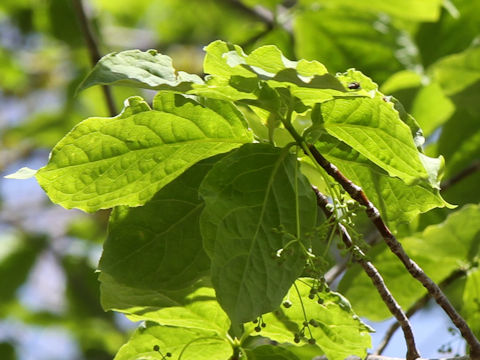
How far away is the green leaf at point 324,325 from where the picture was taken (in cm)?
108

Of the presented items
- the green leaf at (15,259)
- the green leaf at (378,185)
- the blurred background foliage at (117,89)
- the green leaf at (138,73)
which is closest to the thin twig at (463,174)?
the blurred background foliage at (117,89)

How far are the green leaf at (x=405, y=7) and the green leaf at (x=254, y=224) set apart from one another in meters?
1.15

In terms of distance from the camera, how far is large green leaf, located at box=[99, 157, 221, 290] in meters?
1.05

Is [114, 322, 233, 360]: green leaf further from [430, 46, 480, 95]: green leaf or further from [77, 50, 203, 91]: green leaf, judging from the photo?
[430, 46, 480, 95]: green leaf

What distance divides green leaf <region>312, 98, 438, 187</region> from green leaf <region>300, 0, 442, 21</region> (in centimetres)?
113

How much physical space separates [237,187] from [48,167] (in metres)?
0.24

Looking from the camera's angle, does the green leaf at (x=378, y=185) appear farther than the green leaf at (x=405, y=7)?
No

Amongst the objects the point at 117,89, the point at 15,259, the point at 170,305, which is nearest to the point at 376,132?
the point at 170,305

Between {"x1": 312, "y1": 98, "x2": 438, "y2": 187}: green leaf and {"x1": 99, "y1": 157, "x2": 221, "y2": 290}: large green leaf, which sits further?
{"x1": 99, "y1": 157, "x2": 221, "y2": 290}: large green leaf

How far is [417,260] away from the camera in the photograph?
1.60 m

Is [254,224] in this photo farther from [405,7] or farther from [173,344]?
[405,7]

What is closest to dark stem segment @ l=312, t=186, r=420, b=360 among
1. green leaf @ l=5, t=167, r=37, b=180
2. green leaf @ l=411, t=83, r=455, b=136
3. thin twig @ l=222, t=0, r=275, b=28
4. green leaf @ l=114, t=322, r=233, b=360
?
green leaf @ l=114, t=322, r=233, b=360

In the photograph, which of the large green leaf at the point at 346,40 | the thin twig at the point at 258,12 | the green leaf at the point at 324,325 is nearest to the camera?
the green leaf at the point at 324,325

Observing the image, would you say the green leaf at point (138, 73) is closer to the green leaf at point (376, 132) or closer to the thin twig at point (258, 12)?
the green leaf at point (376, 132)
